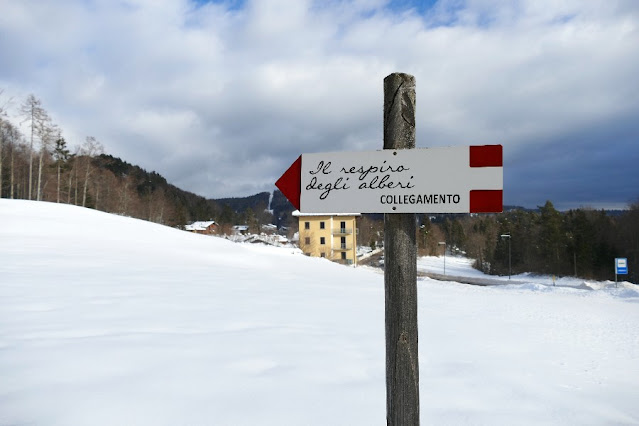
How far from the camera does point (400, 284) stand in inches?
78.1

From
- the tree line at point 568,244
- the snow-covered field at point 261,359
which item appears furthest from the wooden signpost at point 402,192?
the tree line at point 568,244

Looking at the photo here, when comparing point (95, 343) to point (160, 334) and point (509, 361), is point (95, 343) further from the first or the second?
point (509, 361)

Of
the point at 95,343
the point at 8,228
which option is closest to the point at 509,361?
the point at 95,343

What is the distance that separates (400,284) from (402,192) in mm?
526

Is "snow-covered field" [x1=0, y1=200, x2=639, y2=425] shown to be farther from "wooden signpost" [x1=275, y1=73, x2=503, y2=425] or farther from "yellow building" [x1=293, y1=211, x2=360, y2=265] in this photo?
"yellow building" [x1=293, y1=211, x2=360, y2=265]

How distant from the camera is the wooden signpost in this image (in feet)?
6.31

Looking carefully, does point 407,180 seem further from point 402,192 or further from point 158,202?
point 158,202

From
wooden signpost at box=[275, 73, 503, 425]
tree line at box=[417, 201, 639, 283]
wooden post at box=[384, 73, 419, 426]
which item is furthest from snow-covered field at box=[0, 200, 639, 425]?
tree line at box=[417, 201, 639, 283]

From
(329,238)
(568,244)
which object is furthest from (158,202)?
(568,244)

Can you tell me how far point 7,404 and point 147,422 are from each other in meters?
1.32

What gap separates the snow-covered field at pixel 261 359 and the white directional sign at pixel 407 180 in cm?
228

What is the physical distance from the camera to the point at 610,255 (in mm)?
48812

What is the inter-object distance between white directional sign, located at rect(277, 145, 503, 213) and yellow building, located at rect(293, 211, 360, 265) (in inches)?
2000

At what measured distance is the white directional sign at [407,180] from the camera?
6.28ft
